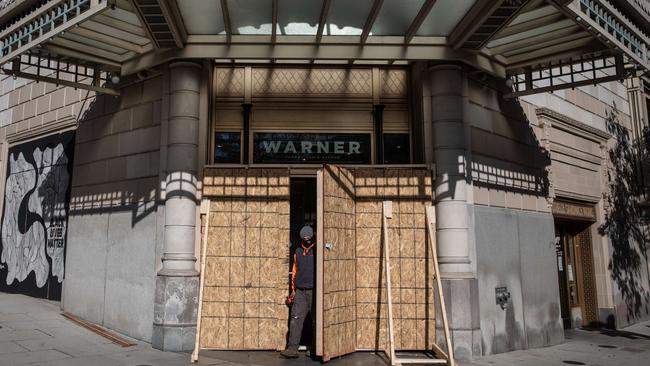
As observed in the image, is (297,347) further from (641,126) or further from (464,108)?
(641,126)

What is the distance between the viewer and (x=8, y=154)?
1344cm

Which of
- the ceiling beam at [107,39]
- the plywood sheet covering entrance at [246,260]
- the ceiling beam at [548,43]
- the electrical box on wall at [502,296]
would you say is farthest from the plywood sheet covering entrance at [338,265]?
the ceiling beam at [107,39]

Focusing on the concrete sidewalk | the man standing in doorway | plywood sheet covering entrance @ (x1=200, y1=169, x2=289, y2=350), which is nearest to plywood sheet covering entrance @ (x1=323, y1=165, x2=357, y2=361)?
the concrete sidewalk

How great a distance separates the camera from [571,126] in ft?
39.8

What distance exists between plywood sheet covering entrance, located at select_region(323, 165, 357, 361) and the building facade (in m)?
0.03

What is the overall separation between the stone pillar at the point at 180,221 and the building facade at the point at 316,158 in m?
0.03

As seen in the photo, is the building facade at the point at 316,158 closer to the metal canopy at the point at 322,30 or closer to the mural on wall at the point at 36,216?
the metal canopy at the point at 322,30

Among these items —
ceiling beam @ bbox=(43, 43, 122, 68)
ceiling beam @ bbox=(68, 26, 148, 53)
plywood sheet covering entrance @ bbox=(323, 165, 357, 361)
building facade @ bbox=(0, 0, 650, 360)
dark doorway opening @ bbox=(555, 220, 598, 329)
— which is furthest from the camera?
dark doorway opening @ bbox=(555, 220, 598, 329)

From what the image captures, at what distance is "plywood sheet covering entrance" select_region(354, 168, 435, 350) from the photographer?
8.30 metres

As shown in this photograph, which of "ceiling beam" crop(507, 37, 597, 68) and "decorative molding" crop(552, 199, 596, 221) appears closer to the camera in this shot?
"ceiling beam" crop(507, 37, 597, 68)

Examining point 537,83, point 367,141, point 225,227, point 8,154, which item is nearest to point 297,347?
point 225,227

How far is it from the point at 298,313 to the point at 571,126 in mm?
8502

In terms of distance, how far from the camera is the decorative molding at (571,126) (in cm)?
1125

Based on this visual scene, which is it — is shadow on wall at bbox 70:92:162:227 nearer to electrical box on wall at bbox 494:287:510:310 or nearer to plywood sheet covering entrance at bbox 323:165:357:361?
plywood sheet covering entrance at bbox 323:165:357:361
